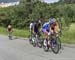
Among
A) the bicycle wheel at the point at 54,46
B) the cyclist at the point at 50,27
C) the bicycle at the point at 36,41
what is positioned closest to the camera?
the bicycle wheel at the point at 54,46

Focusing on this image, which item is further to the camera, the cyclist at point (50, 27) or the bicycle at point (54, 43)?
the cyclist at point (50, 27)

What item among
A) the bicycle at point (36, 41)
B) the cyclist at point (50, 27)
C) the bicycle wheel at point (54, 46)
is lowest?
the bicycle at point (36, 41)

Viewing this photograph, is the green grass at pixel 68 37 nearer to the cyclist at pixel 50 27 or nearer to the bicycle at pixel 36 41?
the bicycle at pixel 36 41

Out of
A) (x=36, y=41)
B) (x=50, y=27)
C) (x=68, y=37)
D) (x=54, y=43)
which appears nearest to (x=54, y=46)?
(x=54, y=43)

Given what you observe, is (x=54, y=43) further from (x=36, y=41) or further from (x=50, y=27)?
(x=36, y=41)

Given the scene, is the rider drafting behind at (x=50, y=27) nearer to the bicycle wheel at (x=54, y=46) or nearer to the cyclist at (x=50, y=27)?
the cyclist at (x=50, y=27)

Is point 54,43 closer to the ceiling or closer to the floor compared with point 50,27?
closer to the floor

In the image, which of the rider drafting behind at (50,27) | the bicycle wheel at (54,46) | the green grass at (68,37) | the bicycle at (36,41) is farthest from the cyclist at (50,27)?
the green grass at (68,37)

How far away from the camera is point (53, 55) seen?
1784cm

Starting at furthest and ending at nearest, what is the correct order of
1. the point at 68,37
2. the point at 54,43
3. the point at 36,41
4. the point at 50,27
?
the point at 68,37 → the point at 36,41 → the point at 50,27 → the point at 54,43

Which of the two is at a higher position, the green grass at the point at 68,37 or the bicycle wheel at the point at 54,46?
the bicycle wheel at the point at 54,46

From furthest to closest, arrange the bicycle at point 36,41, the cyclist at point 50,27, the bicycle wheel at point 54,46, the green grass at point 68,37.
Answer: the green grass at point 68,37 < the bicycle at point 36,41 < the cyclist at point 50,27 < the bicycle wheel at point 54,46

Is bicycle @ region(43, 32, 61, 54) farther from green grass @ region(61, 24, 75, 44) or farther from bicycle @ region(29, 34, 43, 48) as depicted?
green grass @ region(61, 24, 75, 44)

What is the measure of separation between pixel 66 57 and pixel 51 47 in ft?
6.93
